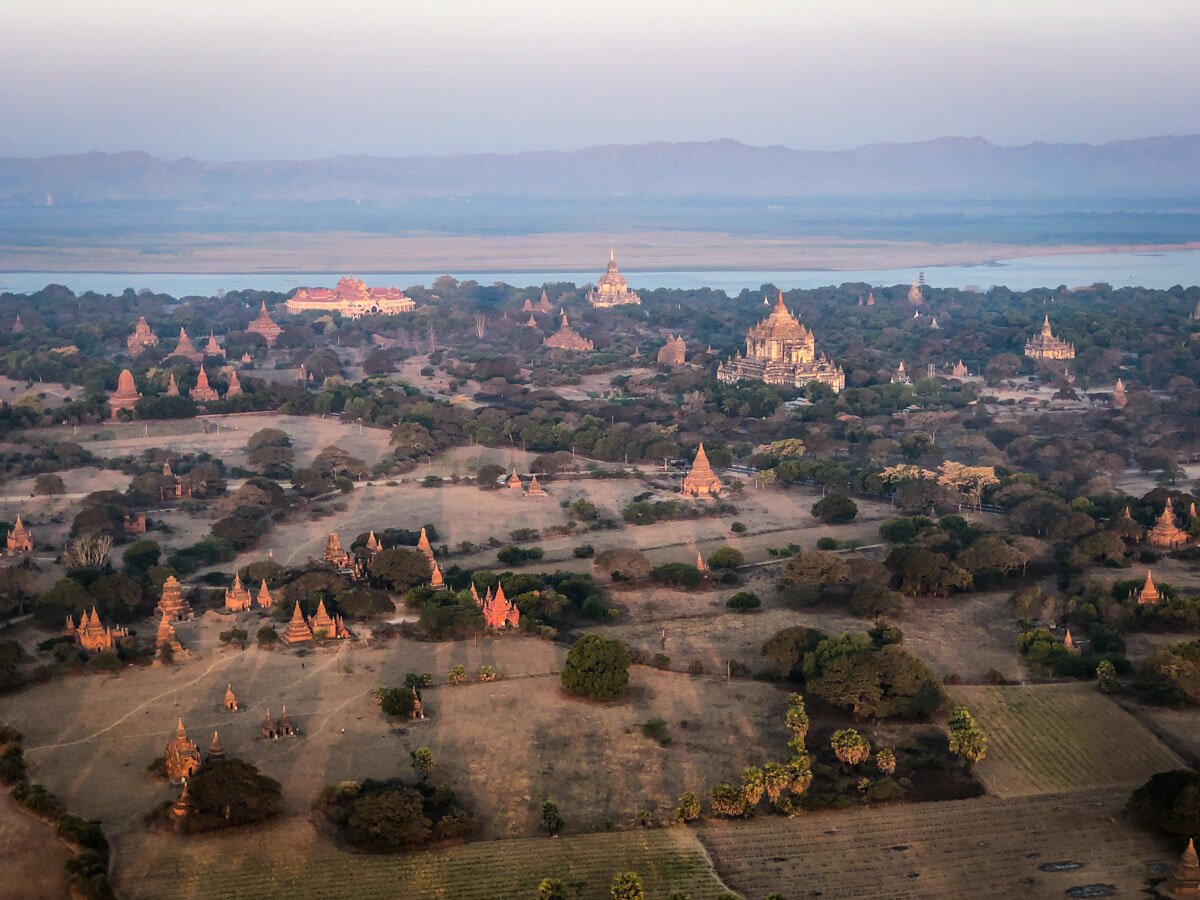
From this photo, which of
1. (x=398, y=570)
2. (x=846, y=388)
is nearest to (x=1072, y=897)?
(x=398, y=570)

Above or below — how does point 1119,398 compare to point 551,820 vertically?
below

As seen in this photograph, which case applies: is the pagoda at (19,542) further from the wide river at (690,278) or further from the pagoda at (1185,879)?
the wide river at (690,278)

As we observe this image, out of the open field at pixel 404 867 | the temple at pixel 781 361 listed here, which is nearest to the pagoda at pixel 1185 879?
the open field at pixel 404 867

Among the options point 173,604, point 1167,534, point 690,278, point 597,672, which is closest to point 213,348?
point 173,604

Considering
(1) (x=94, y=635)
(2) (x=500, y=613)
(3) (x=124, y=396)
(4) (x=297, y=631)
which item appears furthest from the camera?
(3) (x=124, y=396)

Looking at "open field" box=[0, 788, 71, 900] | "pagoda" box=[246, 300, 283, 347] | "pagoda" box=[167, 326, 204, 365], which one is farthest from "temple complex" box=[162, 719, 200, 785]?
"pagoda" box=[246, 300, 283, 347]

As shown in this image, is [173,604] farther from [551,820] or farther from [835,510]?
[835,510]
